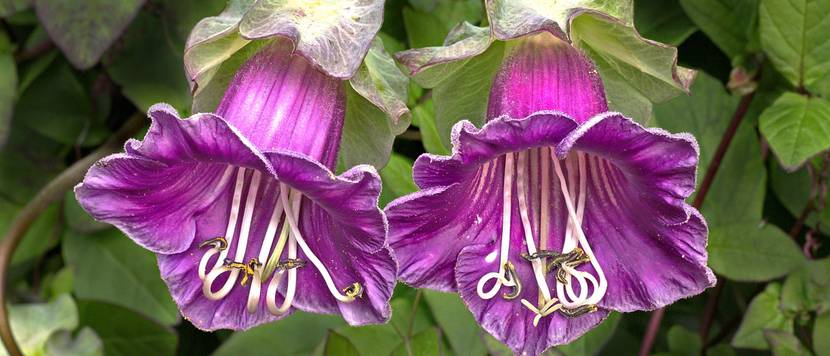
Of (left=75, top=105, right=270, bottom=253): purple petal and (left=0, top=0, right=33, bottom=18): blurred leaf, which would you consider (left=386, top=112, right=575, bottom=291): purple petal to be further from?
(left=0, top=0, right=33, bottom=18): blurred leaf

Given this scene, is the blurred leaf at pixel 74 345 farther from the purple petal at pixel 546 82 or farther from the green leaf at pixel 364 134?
→ the purple petal at pixel 546 82

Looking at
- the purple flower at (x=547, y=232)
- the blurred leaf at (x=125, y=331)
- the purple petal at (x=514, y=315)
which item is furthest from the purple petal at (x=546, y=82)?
the blurred leaf at (x=125, y=331)

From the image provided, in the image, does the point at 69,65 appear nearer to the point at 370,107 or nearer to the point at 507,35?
the point at 370,107

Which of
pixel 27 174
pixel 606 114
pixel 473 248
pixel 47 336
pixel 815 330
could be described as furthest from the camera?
pixel 27 174

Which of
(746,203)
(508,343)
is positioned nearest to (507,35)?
(508,343)

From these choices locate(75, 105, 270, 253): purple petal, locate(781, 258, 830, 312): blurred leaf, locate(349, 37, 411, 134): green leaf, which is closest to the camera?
locate(75, 105, 270, 253): purple petal

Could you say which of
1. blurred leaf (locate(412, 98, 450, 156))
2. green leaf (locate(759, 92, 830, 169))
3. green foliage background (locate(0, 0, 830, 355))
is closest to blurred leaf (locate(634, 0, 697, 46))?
green foliage background (locate(0, 0, 830, 355))

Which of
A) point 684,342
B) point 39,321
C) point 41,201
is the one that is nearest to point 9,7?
point 41,201
